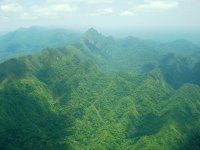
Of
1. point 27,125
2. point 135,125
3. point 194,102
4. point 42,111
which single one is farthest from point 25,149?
point 194,102

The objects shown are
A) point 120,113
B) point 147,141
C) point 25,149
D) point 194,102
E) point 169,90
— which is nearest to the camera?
point 25,149

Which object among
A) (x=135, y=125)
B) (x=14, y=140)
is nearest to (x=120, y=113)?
(x=135, y=125)

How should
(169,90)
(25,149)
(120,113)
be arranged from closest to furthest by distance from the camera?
(25,149) → (120,113) → (169,90)

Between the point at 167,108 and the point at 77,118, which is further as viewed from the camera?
the point at 167,108

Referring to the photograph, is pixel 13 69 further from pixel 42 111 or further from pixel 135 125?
pixel 135 125

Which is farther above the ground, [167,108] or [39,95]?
[39,95]

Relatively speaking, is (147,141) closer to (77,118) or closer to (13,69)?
(77,118)
